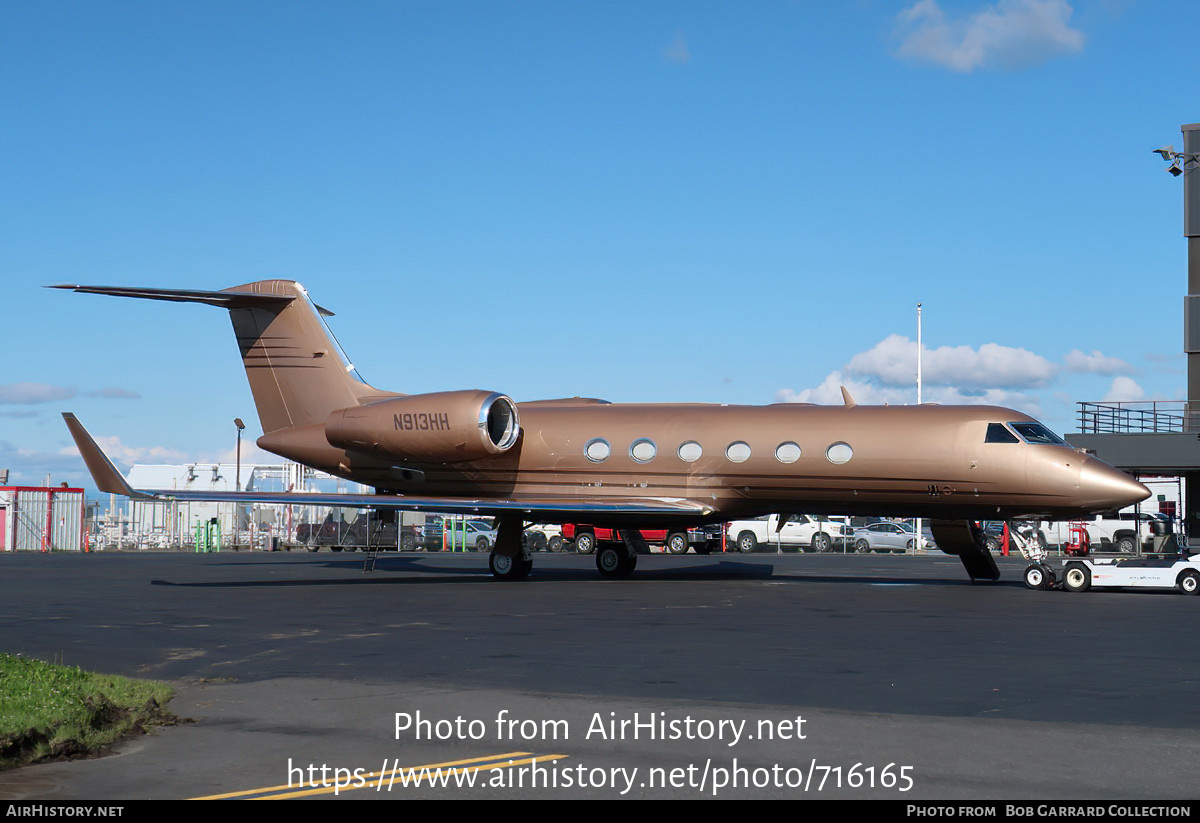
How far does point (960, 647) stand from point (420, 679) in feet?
19.0

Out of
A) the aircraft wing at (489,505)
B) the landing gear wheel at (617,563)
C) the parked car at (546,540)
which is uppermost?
the aircraft wing at (489,505)

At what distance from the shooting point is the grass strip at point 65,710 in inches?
265

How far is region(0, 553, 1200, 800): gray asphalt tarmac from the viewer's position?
20.7 feet

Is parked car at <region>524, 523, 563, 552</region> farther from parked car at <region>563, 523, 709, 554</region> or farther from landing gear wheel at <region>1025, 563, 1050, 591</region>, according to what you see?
landing gear wheel at <region>1025, 563, 1050, 591</region>

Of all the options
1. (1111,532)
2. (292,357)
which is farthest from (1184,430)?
(292,357)

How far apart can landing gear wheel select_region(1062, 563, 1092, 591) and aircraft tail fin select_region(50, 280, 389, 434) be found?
52.1ft

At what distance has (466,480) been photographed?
27.0 metres

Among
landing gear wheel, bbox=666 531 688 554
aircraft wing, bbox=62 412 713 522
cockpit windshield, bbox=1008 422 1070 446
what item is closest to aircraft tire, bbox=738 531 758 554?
landing gear wheel, bbox=666 531 688 554

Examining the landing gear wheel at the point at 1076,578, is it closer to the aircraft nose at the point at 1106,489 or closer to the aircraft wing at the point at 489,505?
the aircraft nose at the point at 1106,489

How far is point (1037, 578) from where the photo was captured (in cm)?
2197

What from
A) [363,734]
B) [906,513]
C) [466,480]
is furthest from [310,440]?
[363,734]

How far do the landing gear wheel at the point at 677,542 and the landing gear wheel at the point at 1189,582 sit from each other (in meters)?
24.9

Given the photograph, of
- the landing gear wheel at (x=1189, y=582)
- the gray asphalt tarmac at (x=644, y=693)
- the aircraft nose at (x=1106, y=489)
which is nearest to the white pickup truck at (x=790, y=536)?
the aircraft nose at (x=1106, y=489)

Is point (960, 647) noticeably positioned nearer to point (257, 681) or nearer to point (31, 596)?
point (257, 681)
